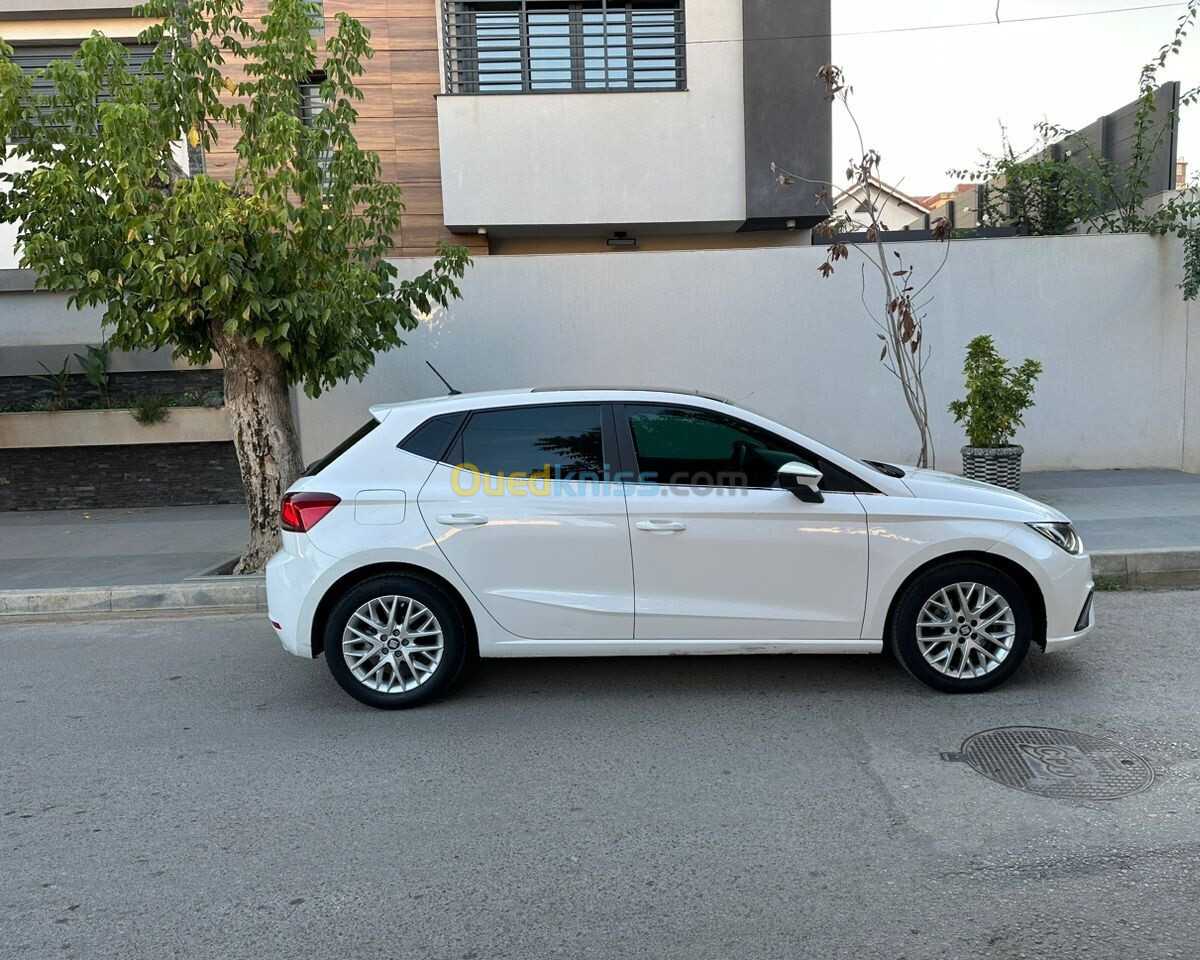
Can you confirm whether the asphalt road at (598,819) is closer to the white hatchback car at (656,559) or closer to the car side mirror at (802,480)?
the white hatchback car at (656,559)

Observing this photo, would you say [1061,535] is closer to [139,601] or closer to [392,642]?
[392,642]

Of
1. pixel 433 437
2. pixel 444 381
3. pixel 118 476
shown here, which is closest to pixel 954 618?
pixel 433 437

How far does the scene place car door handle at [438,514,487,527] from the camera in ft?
15.7

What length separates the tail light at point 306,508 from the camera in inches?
191

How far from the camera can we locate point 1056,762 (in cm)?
405

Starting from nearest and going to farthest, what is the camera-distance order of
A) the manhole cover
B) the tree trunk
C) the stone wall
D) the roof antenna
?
the manhole cover → the roof antenna → the tree trunk → the stone wall

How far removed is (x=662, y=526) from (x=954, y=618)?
161cm

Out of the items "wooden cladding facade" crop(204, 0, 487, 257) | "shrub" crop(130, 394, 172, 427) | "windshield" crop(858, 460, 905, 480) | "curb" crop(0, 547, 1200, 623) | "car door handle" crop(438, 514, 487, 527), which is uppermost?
"wooden cladding facade" crop(204, 0, 487, 257)

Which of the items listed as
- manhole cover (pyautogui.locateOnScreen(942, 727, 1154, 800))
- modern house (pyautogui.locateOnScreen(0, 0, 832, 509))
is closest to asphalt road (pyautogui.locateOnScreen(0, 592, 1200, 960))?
manhole cover (pyautogui.locateOnScreen(942, 727, 1154, 800))

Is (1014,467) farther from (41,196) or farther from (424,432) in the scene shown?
(41,196)

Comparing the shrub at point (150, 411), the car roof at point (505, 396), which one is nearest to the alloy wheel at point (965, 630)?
the car roof at point (505, 396)

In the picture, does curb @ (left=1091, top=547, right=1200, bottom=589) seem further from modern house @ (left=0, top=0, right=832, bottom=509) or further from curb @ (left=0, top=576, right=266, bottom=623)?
modern house @ (left=0, top=0, right=832, bottom=509)

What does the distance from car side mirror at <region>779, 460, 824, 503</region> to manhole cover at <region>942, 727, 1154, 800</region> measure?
1369mm

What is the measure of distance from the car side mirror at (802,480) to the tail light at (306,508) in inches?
92.2
